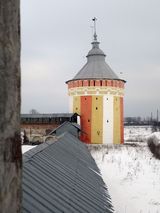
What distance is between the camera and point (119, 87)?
26578 mm

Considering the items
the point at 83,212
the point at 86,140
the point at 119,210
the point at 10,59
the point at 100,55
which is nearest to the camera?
the point at 10,59

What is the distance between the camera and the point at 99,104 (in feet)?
83.7

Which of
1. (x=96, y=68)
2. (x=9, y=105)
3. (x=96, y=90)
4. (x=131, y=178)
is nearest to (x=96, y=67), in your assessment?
(x=96, y=68)

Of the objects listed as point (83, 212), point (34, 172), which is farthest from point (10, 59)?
point (34, 172)

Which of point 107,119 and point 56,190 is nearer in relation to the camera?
point 56,190

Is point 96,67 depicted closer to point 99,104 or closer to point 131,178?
point 99,104

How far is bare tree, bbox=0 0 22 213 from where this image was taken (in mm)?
1376

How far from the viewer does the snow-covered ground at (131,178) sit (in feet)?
35.5

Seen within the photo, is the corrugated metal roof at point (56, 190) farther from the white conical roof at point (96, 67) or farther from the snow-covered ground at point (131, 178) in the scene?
the white conical roof at point (96, 67)

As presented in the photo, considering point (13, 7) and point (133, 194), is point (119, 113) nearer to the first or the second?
point (133, 194)

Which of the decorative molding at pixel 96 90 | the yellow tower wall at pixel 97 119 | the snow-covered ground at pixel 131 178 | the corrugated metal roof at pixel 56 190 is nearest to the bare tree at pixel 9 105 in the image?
the corrugated metal roof at pixel 56 190

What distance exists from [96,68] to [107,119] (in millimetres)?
4128

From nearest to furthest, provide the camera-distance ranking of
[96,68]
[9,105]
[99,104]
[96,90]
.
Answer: [9,105] → [99,104] → [96,90] → [96,68]

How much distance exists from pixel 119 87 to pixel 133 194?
15.1m
